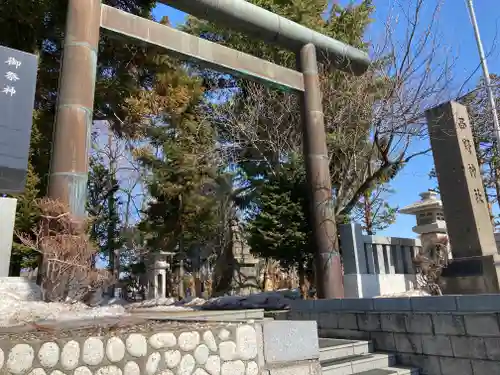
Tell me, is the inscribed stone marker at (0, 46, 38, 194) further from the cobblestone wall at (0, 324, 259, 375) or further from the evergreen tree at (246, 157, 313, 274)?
the evergreen tree at (246, 157, 313, 274)

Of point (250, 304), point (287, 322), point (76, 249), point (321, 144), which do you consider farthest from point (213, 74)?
point (287, 322)

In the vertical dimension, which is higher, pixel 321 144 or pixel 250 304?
pixel 321 144

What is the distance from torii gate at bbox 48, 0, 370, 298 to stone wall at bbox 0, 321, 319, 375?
306 cm

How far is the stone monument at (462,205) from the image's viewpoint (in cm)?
598

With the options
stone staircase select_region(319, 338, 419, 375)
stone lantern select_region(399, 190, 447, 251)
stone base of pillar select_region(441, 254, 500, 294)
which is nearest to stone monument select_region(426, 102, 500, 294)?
stone base of pillar select_region(441, 254, 500, 294)

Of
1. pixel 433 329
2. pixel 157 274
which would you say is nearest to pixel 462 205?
pixel 433 329

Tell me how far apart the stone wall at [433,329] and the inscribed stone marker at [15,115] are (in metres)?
4.56

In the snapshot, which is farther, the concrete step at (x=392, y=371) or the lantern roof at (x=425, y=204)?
the lantern roof at (x=425, y=204)

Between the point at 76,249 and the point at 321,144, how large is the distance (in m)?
5.06

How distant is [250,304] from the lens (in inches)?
350

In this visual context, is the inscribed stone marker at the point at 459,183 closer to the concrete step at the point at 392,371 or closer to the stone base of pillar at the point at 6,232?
the concrete step at the point at 392,371

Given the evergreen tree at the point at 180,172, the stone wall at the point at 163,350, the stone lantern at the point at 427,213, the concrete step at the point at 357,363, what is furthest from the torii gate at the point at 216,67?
the evergreen tree at the point at 180,172

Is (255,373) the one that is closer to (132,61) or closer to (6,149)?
(6,149)

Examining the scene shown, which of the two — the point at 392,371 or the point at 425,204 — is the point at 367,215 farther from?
the point at 392,371
